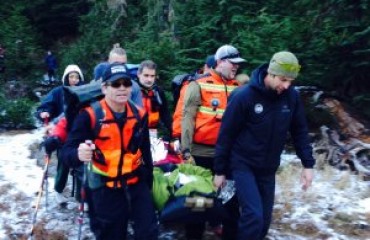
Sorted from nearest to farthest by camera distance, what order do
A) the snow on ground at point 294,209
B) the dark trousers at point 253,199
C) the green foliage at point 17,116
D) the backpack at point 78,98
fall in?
the backpack at point 78,98
the dark trousers at point 253,199
the snow on ground at point 294,209
the green foliage at point 17,116

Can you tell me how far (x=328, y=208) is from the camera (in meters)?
7.47

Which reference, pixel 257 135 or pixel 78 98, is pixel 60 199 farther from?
pixel 257 135

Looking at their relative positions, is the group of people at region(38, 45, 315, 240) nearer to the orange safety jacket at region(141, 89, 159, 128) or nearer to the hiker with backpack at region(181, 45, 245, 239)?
the hiker with backpack at region(181, 45, 245, 239)

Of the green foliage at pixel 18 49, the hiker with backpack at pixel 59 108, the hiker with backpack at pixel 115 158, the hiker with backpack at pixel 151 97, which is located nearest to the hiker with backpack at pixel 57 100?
the hiker with backpack at pixel 59 108

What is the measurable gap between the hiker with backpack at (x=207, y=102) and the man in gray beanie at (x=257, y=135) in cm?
97

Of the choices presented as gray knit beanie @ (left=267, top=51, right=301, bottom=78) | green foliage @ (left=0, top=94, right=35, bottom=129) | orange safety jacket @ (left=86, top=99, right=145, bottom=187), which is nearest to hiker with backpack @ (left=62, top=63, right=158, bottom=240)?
orange safety jacket @ (left=86, top=99, right=145, bottom=187)

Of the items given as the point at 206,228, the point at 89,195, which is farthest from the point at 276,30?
the point at 89,195

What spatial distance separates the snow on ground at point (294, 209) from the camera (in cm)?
682

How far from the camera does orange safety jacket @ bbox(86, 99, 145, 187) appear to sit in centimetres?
481

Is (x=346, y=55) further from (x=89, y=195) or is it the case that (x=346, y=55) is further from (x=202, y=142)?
(x=89, y=195)

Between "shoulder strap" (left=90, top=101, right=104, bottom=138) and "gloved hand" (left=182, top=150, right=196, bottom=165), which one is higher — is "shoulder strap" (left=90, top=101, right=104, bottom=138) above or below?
above

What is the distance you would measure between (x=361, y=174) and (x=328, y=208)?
62.6 inches

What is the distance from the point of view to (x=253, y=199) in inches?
A: 207

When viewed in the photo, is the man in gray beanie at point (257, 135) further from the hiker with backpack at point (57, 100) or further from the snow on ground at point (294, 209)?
the hiker with backpack at point (57, 100)
